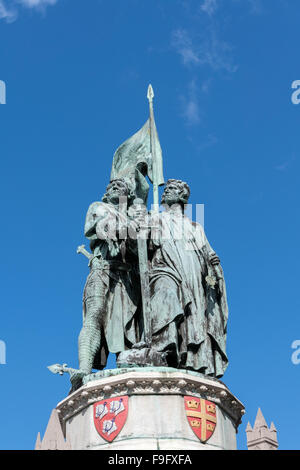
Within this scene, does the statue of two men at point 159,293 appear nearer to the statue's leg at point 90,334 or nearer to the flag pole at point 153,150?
the statue's leg at point 90,334

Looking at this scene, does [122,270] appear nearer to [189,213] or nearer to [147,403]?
[189,213]

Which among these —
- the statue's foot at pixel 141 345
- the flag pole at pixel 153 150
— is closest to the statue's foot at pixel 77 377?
the statue's foot at pixel 141 345

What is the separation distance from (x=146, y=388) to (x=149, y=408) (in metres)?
0.31

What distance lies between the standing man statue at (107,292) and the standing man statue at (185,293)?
642 millimetres

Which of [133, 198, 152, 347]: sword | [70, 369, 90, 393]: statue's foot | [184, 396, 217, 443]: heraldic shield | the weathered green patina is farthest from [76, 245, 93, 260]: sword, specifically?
[184, 396, 217, 443]: heraldic shield

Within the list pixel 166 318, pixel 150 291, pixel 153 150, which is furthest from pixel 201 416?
pixel 153 150

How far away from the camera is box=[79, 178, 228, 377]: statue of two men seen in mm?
12680

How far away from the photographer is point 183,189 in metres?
14.6

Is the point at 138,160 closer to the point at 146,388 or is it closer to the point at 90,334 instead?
the point at 90,334

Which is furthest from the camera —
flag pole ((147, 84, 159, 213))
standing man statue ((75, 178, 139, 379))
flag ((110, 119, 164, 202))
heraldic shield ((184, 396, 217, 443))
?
flag ((110, 119, 164, 202))

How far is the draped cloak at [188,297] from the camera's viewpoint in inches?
497

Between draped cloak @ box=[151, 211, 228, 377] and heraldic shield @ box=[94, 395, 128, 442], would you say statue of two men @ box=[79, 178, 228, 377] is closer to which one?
draped cloak @ box=[151, 211, 228, 377]

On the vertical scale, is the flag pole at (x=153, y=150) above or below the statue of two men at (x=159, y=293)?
above

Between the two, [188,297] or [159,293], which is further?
[188,297]
